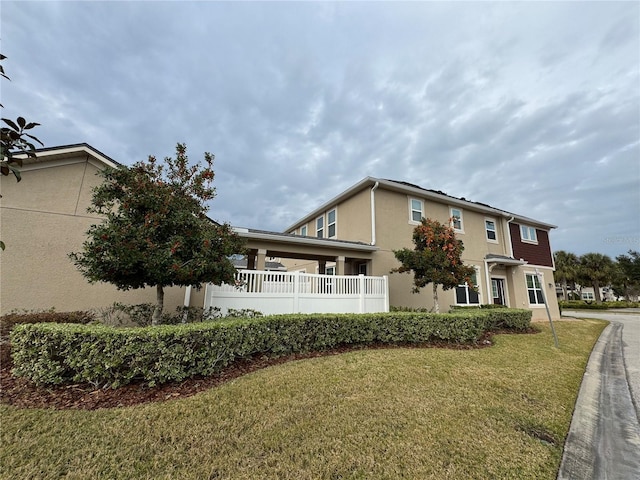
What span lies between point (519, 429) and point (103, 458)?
4.84 meters

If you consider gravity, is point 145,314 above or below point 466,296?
below

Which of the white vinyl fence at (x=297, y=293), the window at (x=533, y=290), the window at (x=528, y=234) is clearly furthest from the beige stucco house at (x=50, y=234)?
the window at (x=528, y=234)

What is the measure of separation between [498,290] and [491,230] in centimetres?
372

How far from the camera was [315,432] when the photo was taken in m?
3.21

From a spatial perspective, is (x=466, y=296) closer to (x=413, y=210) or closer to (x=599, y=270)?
(x=413, y=210)

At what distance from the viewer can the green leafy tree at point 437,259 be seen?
940 cm

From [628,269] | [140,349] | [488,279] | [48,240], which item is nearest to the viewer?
[140,349]

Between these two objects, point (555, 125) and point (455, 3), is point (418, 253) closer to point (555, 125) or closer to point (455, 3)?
point (455, 3)

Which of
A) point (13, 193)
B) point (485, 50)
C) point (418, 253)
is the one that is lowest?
point (418, 253)

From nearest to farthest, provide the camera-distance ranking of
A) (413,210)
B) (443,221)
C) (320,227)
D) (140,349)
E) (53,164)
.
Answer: (140,349), (53,164), (413,210), (443,221), (320,227)

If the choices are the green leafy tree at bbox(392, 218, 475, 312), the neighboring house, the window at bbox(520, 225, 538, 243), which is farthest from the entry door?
the green leafy tree at bbox(392, 218, 475, 312)

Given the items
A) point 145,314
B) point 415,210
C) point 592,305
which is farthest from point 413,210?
point 592,305

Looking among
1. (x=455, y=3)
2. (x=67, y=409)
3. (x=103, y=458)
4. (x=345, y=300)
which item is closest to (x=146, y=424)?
(x=103, y=458)

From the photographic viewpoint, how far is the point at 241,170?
83.2ft
